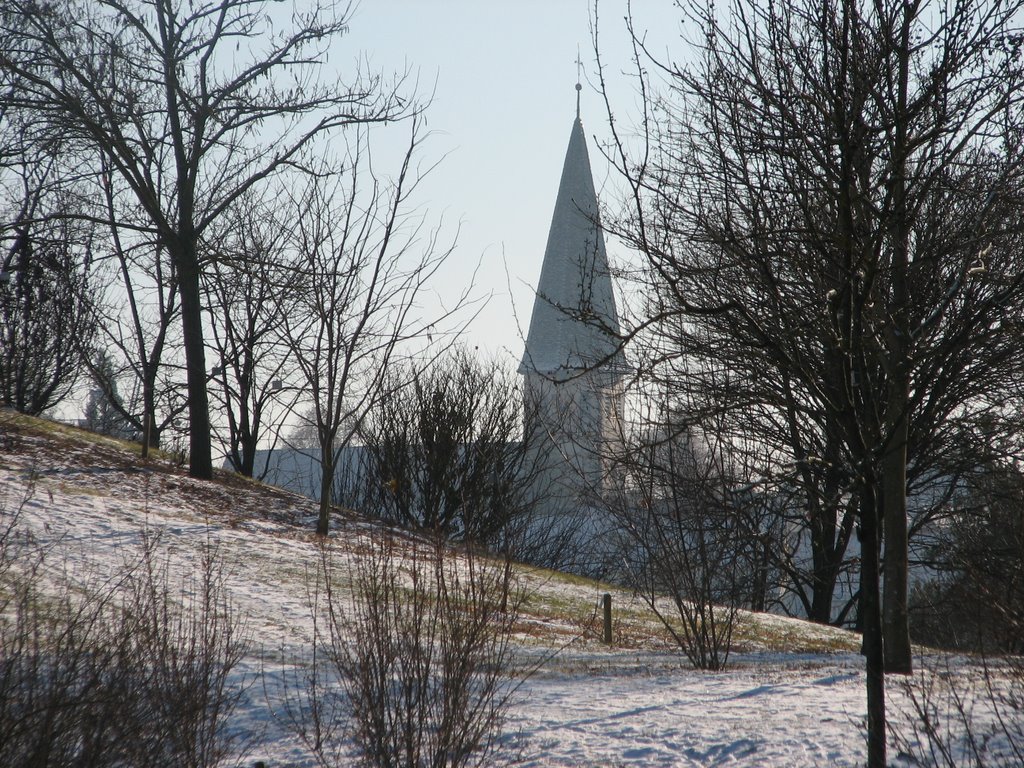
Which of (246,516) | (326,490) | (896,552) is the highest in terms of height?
(326,490)

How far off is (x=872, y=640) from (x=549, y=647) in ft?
17.7

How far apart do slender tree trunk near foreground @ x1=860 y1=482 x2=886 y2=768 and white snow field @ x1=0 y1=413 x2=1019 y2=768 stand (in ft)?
3.24

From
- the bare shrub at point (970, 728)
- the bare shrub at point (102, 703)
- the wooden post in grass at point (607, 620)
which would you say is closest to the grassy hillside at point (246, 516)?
the wooden post in grass at point (607, 620)

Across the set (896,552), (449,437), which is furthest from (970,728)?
(449,437)

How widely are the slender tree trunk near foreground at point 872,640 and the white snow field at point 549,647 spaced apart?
3.24 feet

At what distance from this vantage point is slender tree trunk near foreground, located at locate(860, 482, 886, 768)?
4543 millimetres

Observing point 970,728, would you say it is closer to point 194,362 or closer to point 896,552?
A: point 896,552

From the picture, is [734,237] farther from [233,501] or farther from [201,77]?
[201,77]

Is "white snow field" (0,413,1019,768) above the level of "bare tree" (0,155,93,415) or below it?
below

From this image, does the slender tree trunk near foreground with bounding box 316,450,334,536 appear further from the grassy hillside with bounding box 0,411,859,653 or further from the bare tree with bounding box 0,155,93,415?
the bare tree with bounding box 0,155,93,415

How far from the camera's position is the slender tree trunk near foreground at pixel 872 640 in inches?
179

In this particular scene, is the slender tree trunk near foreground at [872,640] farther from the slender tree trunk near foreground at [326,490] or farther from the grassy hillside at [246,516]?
the slender tree trunk near foreground at [326,490]

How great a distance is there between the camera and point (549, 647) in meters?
9.57

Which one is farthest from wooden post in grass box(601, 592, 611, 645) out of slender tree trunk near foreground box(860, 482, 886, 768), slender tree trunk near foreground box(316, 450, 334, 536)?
slender tree trunk near foreground box(860, 482, 886, 768)
